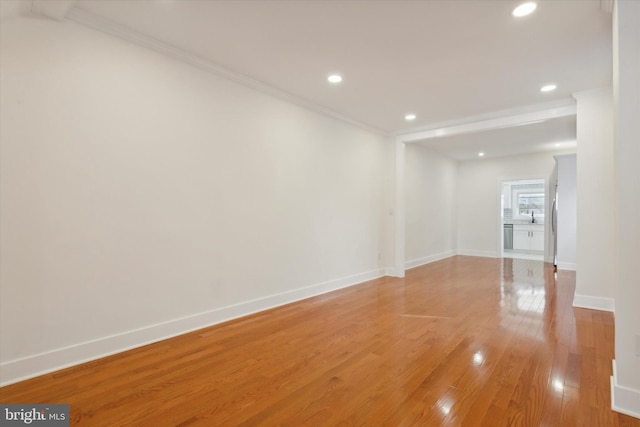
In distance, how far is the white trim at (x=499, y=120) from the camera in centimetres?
418

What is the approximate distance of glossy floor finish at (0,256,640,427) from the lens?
1795 millimetres

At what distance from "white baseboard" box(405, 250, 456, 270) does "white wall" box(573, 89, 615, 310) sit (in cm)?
308

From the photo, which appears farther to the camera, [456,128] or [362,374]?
[456,128]

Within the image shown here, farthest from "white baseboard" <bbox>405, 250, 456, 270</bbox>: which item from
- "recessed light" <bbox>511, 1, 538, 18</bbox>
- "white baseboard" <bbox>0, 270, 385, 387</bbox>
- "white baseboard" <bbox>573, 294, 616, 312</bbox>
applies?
"recessed light" <bbox>511, 1, 538, 18</bbox>

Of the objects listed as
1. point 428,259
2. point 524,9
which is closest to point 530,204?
point 428,259

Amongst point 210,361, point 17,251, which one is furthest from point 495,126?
point 17,251

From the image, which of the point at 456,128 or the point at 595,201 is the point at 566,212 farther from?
the point at 456,128

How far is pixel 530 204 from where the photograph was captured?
9.61 m

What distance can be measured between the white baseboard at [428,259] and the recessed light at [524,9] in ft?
16.3

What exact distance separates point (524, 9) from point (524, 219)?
29.4ft

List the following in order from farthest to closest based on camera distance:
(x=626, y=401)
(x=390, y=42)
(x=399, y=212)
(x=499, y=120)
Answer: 1. (x=399, y=212)
2. (x=499, y=120)
3. (x=390, y=42)
4. (x=626, y=401)

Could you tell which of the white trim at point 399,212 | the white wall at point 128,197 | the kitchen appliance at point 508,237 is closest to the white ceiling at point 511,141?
the white trim at point 399,212

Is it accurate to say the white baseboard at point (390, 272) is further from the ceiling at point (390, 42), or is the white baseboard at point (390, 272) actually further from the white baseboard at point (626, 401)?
the white baseboard at point (626, 401)

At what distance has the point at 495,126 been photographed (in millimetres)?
4711
